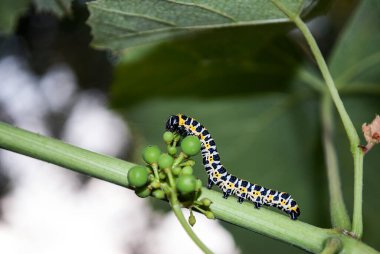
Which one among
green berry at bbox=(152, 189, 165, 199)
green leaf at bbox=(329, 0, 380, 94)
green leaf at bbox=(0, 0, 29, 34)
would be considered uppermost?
green leaf at bbox=(329, 0, 380, 94)

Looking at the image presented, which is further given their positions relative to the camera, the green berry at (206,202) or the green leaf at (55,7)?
the green leaf at (55,7)

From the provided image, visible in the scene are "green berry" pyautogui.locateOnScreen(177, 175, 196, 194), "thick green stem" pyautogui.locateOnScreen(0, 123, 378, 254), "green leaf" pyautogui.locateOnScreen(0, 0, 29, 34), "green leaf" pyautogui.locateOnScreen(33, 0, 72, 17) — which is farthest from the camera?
"green leaf" pyautogui.locateOnScreen(0, 0, 29, 34)

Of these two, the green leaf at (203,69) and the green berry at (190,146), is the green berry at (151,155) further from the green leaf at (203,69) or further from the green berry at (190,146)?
the green leaf at (203,69)

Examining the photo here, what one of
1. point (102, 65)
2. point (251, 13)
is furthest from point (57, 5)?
point (102, 65)

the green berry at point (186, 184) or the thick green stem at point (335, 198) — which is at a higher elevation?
the thick green stem at point (335, 198)

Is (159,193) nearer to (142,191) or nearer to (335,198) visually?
(142,191)

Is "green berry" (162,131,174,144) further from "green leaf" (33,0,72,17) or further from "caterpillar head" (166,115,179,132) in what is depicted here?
"green leaf" (33,0,72,17)

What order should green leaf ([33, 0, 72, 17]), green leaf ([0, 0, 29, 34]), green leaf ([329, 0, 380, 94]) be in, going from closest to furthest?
green leaf ([33, 0, 72, 17]), green leaf ([0, 0, 29, 34]), green leaf ([329, 0, 380, 94])

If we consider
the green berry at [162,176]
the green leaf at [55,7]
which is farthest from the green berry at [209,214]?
the green leaf at [55,7]

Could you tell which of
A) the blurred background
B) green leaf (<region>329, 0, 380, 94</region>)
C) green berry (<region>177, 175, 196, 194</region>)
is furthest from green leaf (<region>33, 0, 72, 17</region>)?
green leaf (<region>329, 0, 380, 94</region>)
